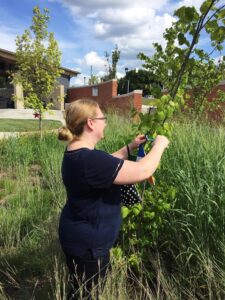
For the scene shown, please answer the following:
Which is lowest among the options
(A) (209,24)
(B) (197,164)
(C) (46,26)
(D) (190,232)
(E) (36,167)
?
(E) (36,167)

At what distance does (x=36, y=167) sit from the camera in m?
6.65

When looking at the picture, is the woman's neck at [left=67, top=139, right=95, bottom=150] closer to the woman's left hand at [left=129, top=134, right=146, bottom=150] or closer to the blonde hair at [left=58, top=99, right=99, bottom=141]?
the blonde hair at [left=58, top=99, right=99, bottom=141]

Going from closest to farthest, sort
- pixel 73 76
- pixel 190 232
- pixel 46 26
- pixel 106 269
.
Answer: pixel 106 269
pixel 190 232
pixel 46 26
pixel 73 76

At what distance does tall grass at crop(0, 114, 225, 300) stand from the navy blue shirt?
268 millimetres

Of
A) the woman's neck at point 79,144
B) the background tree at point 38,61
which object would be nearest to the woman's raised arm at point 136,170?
the woman's neck at point 79,144

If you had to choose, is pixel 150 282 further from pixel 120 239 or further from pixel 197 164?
pixel 197 164

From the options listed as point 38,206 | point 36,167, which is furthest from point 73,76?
point 38,206

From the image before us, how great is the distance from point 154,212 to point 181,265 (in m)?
0.42

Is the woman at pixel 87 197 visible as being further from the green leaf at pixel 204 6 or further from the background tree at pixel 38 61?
the background tree at pixel 38 61

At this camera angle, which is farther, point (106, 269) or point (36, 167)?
point (36, 167)

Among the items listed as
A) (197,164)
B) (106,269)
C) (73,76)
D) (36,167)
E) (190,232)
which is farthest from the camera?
(73,76)

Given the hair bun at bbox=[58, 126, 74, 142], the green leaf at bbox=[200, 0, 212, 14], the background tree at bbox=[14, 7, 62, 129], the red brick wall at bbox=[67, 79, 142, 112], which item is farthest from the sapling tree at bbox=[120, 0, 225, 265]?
the red brick wall at bbox=[67, 79, 142, 112]

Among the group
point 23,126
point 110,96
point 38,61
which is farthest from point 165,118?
point 110,96

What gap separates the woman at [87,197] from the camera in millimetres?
1991
